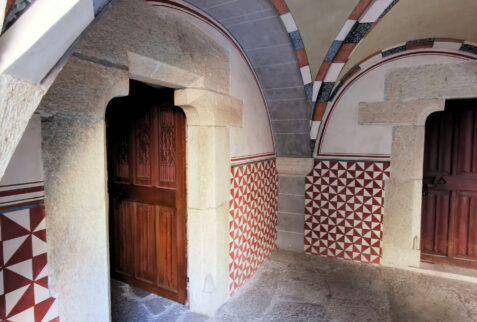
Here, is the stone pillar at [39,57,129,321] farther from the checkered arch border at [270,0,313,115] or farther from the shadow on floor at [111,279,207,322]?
the checkered arch border at [270,0,313,115]

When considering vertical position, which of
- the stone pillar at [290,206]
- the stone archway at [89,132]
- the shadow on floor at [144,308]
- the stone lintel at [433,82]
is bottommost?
the shadow on floor at [144,308]

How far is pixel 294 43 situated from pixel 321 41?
0.23 m

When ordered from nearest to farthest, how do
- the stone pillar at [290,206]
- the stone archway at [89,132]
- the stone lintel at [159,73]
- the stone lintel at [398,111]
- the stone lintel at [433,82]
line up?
the stone archway at [89,132], the stone lintel at [159,73], the stone lintel at [433,82], the stone lintel at [398,111], the stone pillar at [290,206]

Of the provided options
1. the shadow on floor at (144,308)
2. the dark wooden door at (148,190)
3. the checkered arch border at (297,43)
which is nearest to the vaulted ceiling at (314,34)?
the checkered arch border at (297,43)

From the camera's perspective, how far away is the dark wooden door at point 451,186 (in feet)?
10.2

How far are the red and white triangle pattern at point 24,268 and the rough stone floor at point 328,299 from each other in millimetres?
1245

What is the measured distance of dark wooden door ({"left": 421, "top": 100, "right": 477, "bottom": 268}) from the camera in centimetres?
311

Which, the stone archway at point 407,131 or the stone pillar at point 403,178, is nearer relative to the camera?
the stone archway at point 407,131

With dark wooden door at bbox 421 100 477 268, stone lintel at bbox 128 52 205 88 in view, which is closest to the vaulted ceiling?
stone lintel at bbox 128 52 205 88

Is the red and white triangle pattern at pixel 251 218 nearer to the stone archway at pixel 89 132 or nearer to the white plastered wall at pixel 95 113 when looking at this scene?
the white plastered wall at pixel 95 113

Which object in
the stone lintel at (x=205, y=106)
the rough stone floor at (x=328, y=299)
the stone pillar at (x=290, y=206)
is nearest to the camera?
the stone lintel at (x=205, y=106)

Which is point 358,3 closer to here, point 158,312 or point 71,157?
point 71,157

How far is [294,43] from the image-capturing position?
223 centimetres

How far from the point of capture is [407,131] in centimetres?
286
